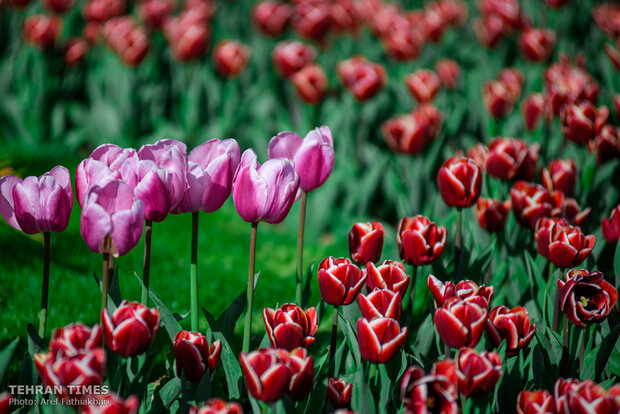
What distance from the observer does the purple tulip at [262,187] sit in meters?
1.21

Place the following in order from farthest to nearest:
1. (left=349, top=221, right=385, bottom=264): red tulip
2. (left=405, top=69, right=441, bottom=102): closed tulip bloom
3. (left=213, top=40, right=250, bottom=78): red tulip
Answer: (left=213, top=40, right=250, bottom=78): red tulip → (left=405, top=69, right=441, bottom=102): closed tulip bloom → (left=349, top=221, right=385, bottom=264): red tulip

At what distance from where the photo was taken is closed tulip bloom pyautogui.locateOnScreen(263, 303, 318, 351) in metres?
1.16

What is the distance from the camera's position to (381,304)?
1.16m

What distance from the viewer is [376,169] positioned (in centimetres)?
290

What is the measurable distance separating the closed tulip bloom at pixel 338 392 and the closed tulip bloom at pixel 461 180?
2.23 ft

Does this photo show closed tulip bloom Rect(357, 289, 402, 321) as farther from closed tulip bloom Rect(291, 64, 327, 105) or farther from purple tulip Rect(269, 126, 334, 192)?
closed tulip bloom Rect(291, 64, 327, 105)

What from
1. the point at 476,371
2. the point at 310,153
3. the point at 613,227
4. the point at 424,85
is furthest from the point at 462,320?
the point at 424,85

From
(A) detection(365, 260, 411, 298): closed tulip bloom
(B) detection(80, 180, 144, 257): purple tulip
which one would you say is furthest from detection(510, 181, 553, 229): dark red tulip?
(B) detection(80, 180, 144, 257): purple tulip

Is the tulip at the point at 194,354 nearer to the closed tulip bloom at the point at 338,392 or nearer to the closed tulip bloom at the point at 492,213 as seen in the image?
the closed tulip bloom at the point at 338,392

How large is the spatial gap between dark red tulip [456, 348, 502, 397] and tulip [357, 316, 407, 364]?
12 centimetres

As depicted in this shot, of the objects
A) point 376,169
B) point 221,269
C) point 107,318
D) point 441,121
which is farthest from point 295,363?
point 441,121

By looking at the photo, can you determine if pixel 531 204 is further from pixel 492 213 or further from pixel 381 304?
pixel 381 304

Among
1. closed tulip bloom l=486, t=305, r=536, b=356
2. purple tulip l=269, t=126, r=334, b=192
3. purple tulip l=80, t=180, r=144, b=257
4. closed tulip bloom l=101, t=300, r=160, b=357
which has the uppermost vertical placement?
purple tulip l=80, t=180, r=144, b=257

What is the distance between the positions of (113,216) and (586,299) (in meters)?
1.04
